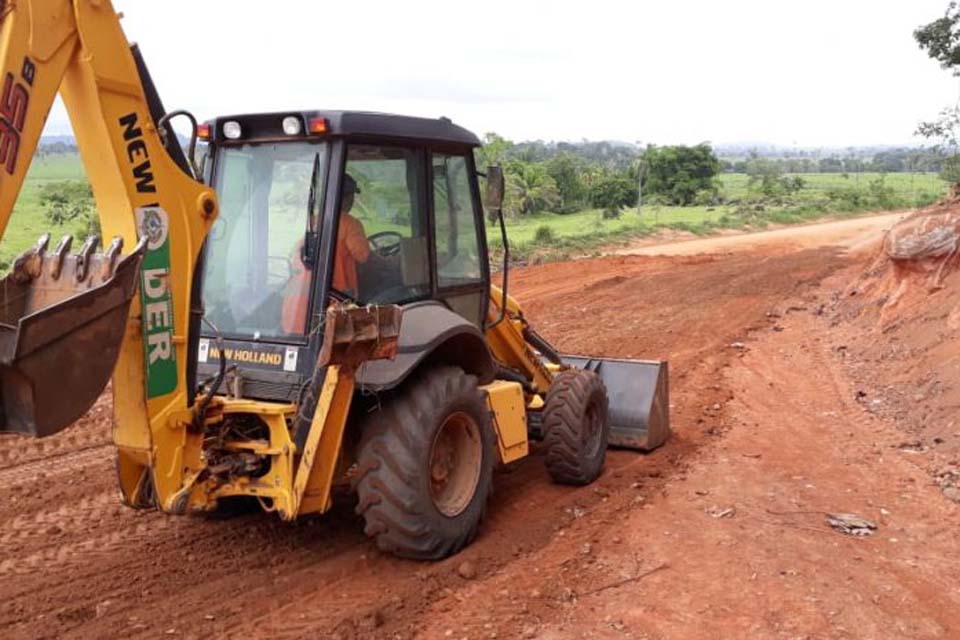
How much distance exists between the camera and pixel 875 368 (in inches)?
389

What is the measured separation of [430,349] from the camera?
4.75 metres

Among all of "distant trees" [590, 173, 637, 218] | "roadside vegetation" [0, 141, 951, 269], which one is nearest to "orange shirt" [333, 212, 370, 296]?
"roadside vegetation" [0, 141, 951, 269]

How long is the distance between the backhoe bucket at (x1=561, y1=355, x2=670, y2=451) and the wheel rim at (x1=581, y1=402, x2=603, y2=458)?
0.58 metres

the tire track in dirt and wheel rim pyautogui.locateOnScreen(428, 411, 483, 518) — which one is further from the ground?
wheel rim pyautogui.locateOnScreen(428, 411, 483, 518)

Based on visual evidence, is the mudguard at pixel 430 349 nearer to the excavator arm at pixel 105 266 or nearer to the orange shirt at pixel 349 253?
the orange shirt at pixel 349 253

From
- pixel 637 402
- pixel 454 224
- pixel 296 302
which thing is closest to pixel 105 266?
pixel 296 302

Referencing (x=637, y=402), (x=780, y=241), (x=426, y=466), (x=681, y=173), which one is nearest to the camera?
(x=426, y=466)

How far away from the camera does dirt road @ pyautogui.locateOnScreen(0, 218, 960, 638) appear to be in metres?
4.29

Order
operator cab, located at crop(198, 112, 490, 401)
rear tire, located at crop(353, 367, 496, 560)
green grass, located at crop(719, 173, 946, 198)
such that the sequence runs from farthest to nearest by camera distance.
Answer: green grass, located at crop(719, 173, 946, 198) → operator cab, located at crop(198, 112, 490, 401) → rear tire, located at crop(353, 367, 496, 560)

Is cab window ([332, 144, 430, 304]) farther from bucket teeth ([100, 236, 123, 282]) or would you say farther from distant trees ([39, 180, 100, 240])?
distant trees ([39, 180, 100, 240])

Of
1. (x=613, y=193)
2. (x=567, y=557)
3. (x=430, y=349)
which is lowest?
(x=567, y=557)

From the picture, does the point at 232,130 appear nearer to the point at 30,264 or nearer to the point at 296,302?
the point at 296,302

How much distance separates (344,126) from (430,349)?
1173mm

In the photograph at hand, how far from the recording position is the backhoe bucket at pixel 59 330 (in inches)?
127
